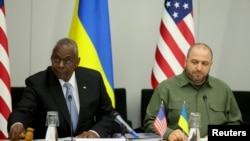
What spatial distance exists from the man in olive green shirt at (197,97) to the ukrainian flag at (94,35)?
90 cm

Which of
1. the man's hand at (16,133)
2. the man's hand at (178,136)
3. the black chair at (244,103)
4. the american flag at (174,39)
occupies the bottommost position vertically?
the black chair at (244,103)

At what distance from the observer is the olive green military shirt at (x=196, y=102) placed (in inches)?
138

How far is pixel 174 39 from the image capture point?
Answer: 452 cm

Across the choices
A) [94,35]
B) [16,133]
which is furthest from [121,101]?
[16,133]

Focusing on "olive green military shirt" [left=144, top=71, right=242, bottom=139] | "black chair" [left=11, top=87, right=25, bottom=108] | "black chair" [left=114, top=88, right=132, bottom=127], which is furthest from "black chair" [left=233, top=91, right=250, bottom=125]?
"black chair" [left=11, top=87, right=25, bottom=108]

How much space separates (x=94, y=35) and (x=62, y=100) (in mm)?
1375

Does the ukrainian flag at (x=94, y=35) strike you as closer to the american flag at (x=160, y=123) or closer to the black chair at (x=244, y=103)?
the black chair at (x=244, y=103)

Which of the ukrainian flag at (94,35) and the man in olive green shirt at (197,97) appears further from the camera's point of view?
the ukrainian flag at (94,35)

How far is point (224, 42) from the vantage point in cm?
526

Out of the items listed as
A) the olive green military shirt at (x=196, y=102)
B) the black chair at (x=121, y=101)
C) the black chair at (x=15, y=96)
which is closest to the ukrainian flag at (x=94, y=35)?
the black chair at (x=121, y=101)

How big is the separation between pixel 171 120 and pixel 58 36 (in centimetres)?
201

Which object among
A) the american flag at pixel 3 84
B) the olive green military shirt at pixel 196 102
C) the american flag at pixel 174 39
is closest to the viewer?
the olive green military shirt at pixel 196 102

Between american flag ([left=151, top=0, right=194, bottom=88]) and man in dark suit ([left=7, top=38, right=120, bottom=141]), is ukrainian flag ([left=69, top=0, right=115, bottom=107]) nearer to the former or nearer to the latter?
american flag ([left=151, top=0, right=194, bottom=88])

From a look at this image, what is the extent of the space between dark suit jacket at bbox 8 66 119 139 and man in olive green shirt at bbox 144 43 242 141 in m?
0.39
